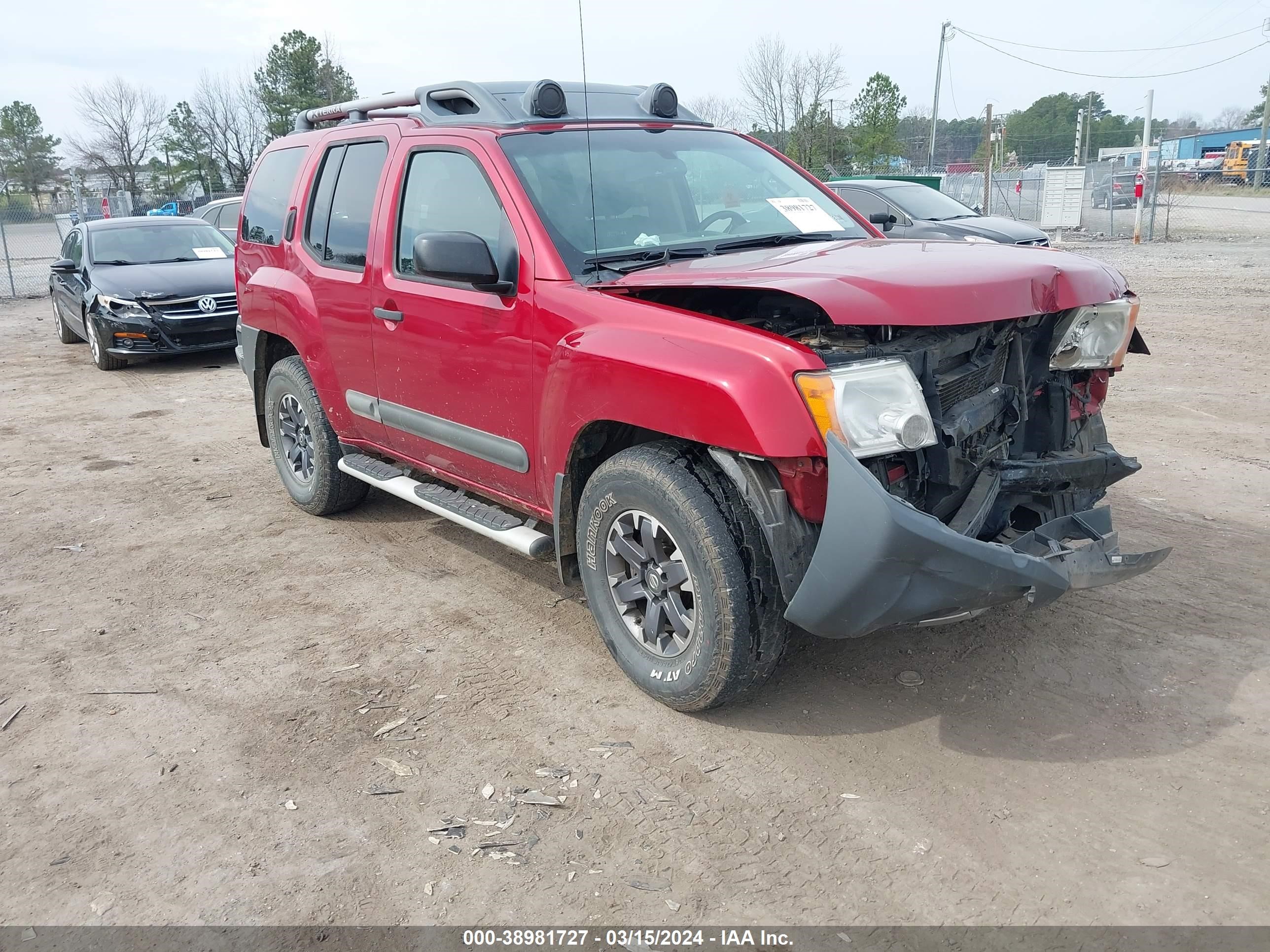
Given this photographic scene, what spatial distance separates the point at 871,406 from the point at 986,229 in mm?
10139

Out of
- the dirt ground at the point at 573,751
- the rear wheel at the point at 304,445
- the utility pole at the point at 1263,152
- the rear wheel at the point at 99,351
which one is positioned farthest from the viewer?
the utility pole at the point at 1263,152

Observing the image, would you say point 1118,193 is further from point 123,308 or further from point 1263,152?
point 123,308

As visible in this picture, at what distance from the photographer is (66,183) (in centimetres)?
5469

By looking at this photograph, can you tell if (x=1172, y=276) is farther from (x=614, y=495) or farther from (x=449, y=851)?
(x=449, y=851)

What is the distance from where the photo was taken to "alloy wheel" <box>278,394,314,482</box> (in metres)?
5.71

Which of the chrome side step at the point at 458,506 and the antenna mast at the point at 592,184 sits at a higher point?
the antenna mast at the point at 592,184

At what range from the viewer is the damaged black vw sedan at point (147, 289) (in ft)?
35.5

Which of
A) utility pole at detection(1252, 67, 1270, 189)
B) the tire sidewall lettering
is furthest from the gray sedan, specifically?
utility pole at detection(1252, 67, 1270, 189)

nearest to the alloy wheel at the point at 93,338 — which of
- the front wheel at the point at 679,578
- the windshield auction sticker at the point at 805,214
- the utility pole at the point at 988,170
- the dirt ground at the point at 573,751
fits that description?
the dirt ground at the point at 573,751

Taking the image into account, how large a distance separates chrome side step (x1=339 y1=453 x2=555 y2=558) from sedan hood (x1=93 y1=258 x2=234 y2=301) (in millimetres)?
6786

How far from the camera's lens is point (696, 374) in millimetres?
3010

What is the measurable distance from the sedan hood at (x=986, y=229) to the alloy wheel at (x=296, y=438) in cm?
808

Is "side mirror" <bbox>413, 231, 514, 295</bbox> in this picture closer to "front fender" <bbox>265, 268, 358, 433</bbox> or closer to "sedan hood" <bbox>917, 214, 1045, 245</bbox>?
"front fender" <bbox>265, 268, 358, 433</bbox>

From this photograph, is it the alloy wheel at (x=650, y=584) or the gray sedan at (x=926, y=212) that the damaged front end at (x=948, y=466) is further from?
the gray sedan at (x=926, y=212)
